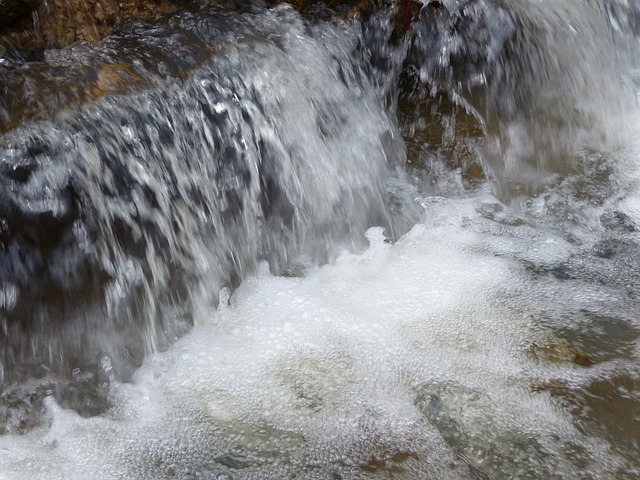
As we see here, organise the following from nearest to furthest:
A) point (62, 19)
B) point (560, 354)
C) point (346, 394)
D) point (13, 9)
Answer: point (346, 394), point (560, 354), point (13, 9), point (62, 19)

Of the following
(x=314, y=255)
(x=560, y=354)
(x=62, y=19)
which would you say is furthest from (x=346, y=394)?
(x=62, y=19)

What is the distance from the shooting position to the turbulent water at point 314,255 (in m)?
2.29

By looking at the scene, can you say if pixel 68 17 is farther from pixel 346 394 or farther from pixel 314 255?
pixel 346 394

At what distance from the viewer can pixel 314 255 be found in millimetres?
3303

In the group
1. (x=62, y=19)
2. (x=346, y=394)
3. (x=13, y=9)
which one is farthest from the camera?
(x=62, y=19)

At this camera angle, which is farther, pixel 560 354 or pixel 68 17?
pixel 68 17

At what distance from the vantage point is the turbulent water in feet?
7.53

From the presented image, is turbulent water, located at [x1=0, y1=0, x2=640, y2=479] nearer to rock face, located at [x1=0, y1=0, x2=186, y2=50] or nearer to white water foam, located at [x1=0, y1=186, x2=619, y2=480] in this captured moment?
white water foam, located at [x1=0, y1=186, x2=619, y2=480]

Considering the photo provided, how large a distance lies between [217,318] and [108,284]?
1.53 ft

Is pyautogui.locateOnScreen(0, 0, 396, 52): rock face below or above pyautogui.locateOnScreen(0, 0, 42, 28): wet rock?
below

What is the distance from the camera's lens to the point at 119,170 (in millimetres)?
2738

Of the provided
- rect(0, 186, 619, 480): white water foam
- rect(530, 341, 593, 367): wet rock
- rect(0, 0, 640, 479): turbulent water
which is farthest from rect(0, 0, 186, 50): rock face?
rect(530, 341, 593, 367): wet rock

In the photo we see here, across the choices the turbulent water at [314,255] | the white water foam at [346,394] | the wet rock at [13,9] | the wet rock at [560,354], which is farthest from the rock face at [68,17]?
the wet rock at [560,354]

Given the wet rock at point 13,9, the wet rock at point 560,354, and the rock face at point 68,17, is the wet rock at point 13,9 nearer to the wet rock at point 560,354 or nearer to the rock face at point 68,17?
the rock face at point 68,17
